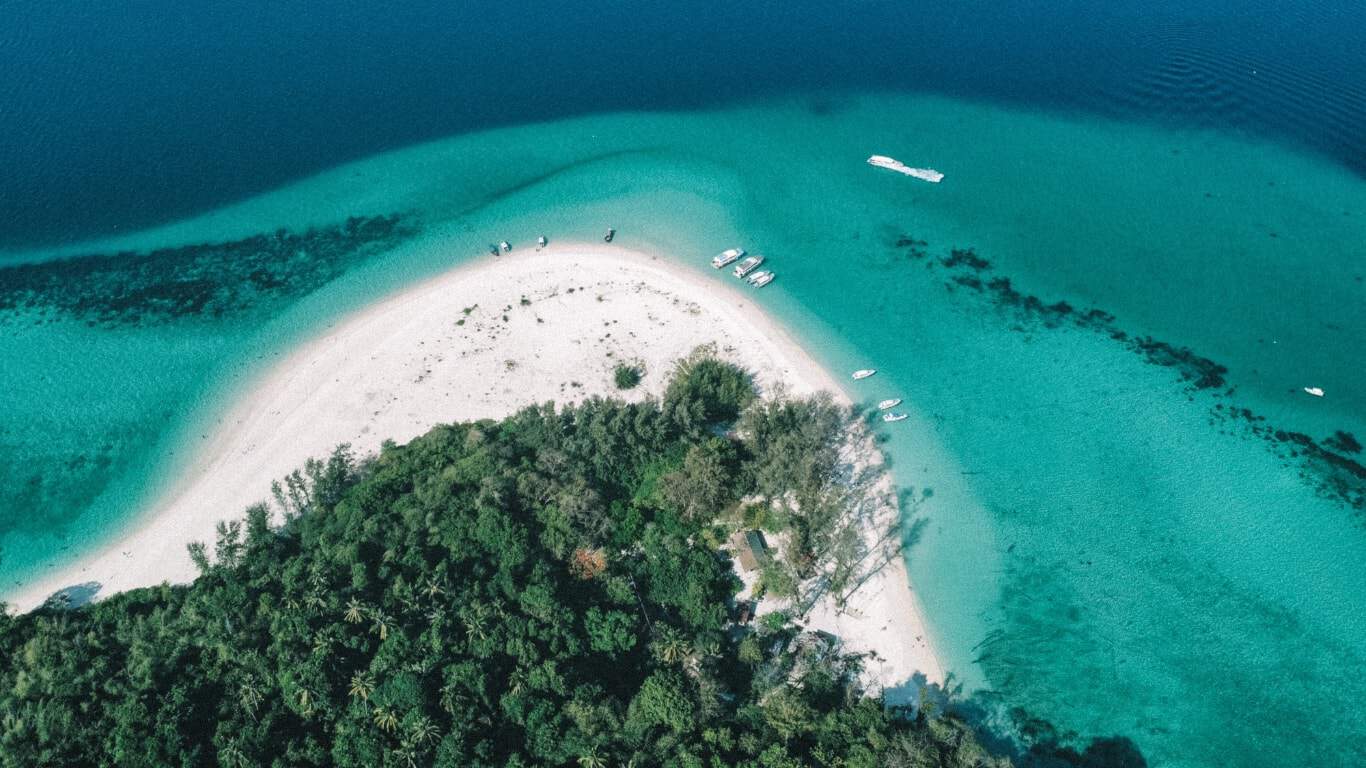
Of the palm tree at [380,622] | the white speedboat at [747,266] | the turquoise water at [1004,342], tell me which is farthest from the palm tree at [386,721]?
the white speedboat at [747,266]

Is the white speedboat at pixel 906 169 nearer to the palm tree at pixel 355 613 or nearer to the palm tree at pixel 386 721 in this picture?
the palm tree at pixel 355 613

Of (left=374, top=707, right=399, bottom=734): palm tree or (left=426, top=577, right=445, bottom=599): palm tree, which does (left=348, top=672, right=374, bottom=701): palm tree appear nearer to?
(left=374, top=707, right=399, bottom=734): palm tree

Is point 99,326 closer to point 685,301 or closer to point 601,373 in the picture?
point 601,373

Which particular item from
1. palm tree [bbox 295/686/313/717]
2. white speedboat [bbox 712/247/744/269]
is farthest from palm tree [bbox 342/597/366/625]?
white speedboat [bbox 712/247/744/269]

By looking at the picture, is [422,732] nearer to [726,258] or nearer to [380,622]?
[380,622]

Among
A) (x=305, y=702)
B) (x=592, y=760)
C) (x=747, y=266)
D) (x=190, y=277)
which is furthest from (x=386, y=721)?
(x=190, y=277)
